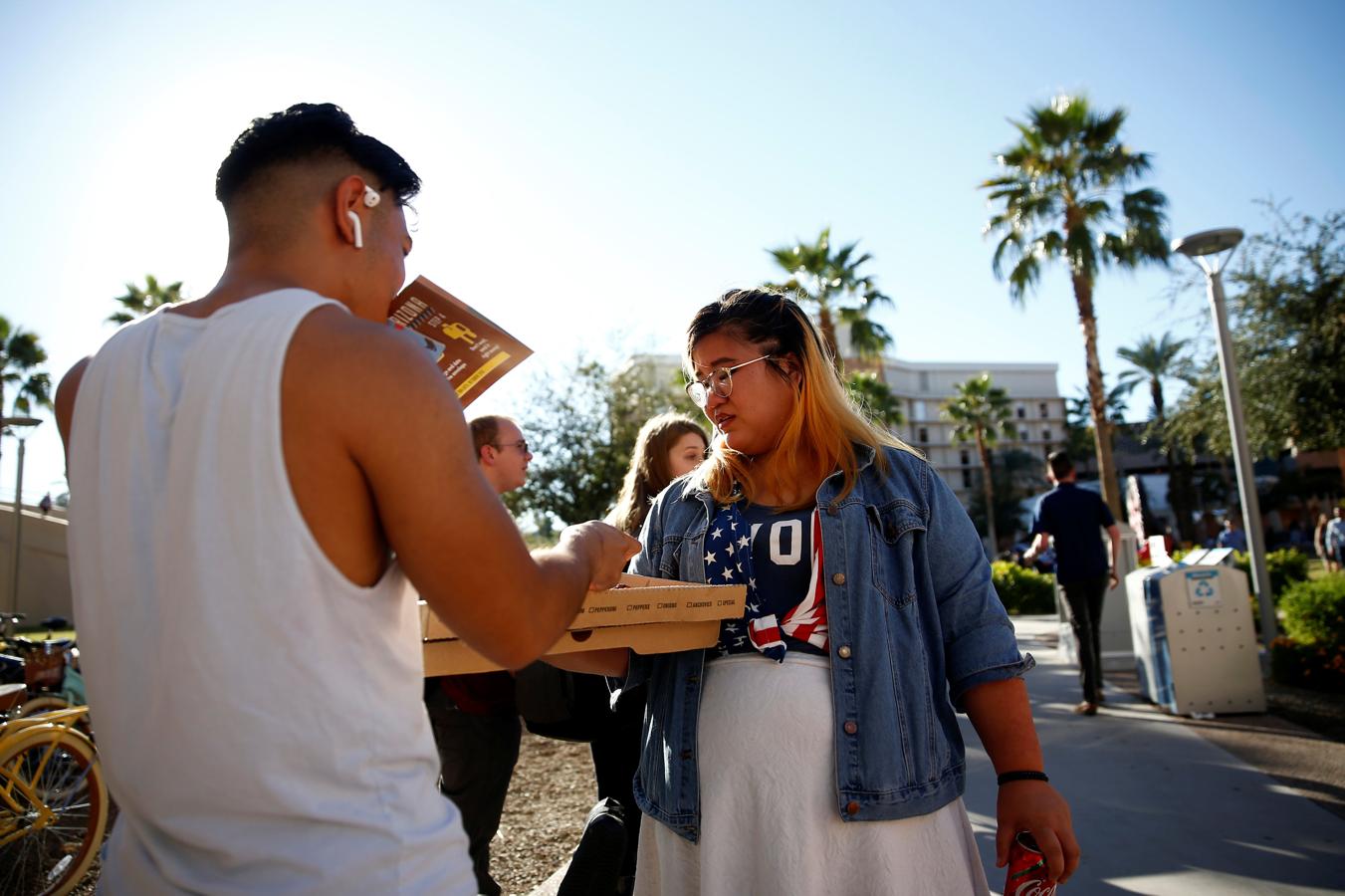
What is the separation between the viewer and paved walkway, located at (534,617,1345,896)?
3.68m

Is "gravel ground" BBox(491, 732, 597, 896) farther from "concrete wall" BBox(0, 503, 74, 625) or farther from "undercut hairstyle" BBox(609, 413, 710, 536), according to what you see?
"concrete wall" BBox(0, 503, 74, 625)

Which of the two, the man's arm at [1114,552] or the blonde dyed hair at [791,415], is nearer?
the blonde dyed hair at [791,415]

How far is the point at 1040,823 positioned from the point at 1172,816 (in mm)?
3450

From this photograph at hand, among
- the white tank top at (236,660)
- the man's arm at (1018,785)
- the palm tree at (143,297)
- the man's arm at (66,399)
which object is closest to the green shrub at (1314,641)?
the man's arm at (1018,785)

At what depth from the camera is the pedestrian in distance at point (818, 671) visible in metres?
1.74

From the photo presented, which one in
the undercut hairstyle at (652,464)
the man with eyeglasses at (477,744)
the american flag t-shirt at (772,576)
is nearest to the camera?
the american flag t-shirt at (772,576)

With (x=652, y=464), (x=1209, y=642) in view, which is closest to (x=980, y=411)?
(x=1209, y=642)

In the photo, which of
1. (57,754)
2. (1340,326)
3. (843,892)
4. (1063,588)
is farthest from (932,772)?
(1340,326)

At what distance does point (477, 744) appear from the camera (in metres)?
3.50

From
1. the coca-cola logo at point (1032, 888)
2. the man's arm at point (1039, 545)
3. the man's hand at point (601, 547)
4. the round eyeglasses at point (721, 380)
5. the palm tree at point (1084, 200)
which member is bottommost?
the coca-cola logo at point (1032, 888)

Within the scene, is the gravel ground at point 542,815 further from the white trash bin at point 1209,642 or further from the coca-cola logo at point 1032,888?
the white trash bin at point 1209,642

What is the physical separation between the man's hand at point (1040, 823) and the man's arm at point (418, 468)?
1150 millimetres

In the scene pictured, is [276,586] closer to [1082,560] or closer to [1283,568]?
[1082,560]

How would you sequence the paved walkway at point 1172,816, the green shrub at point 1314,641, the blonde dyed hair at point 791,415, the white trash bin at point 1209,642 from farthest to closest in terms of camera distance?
the green shrub at point 1314,641, the white trash bin at point 1209,642, the paved walkway at point 1172,816, the blonde dyed hair at point 791,415
